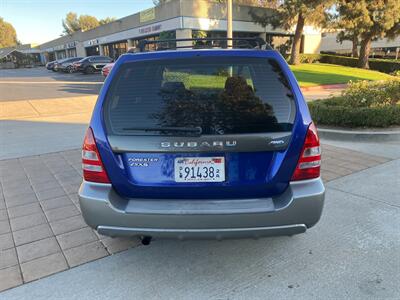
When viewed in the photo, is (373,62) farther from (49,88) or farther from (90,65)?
(49,88)

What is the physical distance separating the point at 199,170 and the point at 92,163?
822mm

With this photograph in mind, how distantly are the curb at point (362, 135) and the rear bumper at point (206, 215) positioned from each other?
15.6ft

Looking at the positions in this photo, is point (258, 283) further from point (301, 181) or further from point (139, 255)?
point (139, 255)

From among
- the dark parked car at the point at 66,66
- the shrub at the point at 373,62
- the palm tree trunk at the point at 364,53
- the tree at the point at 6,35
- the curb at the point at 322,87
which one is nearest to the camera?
the curb at the point at 322,87

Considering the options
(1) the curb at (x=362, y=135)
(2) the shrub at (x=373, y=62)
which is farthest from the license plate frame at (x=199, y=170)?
(2) the shrub at (x=373, y=62)

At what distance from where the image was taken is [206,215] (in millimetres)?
2314

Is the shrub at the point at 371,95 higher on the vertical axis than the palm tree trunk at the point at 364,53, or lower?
lower

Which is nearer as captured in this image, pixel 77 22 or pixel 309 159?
pixel 309 159

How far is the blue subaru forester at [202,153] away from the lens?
234cm

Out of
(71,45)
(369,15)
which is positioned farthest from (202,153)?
(71,45)

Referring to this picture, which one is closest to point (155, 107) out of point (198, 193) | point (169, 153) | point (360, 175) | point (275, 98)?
point (169, 153)

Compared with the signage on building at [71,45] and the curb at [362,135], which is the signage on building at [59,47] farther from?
the curb at [362,135]

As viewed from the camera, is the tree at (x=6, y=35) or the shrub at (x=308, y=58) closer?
the shrub at (x=308, y=58)

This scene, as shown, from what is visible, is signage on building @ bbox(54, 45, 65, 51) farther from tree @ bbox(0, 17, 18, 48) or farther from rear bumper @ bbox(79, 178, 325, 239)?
rear bumper @ bbox(79, 178, 325, 239)
